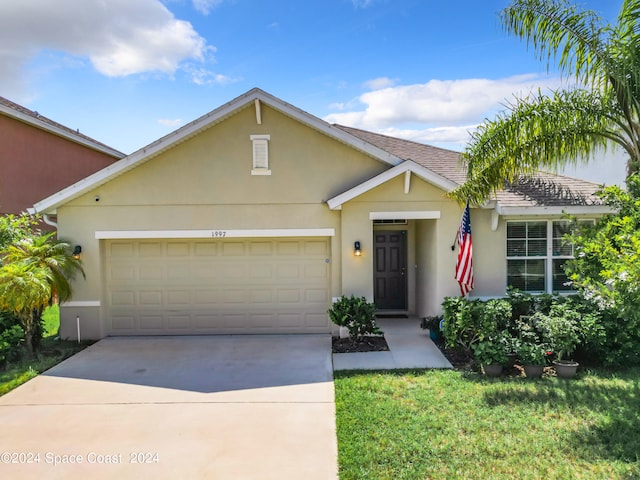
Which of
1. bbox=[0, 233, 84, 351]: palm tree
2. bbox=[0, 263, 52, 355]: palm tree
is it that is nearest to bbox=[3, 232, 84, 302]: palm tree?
bbox=[0, 233, 84, 351]: palm tree

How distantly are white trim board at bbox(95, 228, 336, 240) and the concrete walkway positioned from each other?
3008 millimetres

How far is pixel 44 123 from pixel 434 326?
15274 millimetres

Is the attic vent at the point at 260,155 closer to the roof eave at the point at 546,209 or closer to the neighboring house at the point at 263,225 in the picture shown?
the neighboring house at the point at 263,225

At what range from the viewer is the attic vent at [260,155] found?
1042 centimetres

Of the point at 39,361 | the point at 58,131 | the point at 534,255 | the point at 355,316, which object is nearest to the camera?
the point at 39,361

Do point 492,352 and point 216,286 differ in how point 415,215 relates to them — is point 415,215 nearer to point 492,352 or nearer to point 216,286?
point 492,352

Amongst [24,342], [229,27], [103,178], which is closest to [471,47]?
[229,27]

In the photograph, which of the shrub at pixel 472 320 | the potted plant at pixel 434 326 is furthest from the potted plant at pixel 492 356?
the potted plant at pixel 434 326

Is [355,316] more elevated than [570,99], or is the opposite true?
[570,99]

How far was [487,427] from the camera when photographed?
18.3ft

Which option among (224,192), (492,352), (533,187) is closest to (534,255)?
(533,187)

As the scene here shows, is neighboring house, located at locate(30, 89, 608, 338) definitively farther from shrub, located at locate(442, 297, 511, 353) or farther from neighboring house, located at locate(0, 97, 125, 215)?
neighboring house, located at locate(0, 97, 125, 215)

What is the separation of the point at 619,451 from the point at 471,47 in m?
11.1

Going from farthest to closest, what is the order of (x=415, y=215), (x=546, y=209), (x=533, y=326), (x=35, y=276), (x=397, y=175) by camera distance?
(x=415, y=215)
(x=397, y=175)
(x=546, y=209)
(x=35, y=276)
(x=533, y=326)
